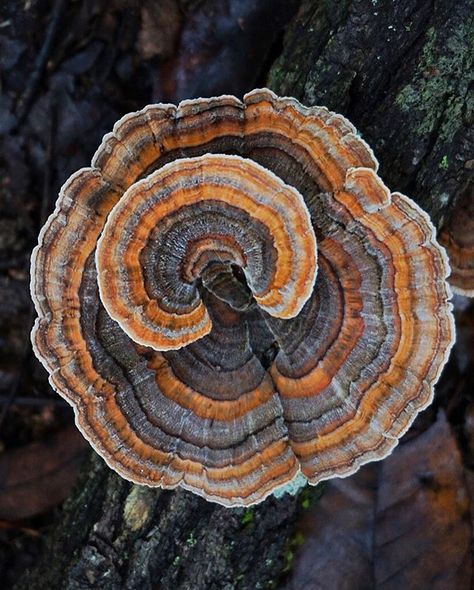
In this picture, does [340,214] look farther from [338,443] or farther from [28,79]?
[28,79]

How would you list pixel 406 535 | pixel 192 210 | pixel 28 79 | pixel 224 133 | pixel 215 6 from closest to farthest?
pixel 192 210, pixel 224 133, pixel 406 535, pixel 215 6, pixel 28 79

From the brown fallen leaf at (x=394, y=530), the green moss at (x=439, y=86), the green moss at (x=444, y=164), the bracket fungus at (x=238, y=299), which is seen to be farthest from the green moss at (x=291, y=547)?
the green moss at (x=439, y=86)

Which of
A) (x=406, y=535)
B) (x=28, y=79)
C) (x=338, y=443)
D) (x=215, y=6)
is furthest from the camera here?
(x=28, y=79)

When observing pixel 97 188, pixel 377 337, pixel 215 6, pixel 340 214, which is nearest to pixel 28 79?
pixel 215 6

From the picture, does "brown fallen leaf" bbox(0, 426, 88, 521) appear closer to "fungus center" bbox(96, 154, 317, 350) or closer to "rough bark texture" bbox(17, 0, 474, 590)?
"rough bark texture" bbox(17, 0, 474, 590)

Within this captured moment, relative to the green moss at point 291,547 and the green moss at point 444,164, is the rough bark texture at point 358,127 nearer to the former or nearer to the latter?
the green moss at point 444,164

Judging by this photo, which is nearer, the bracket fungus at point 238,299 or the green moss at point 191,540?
the bracket fungus at point 238,299
